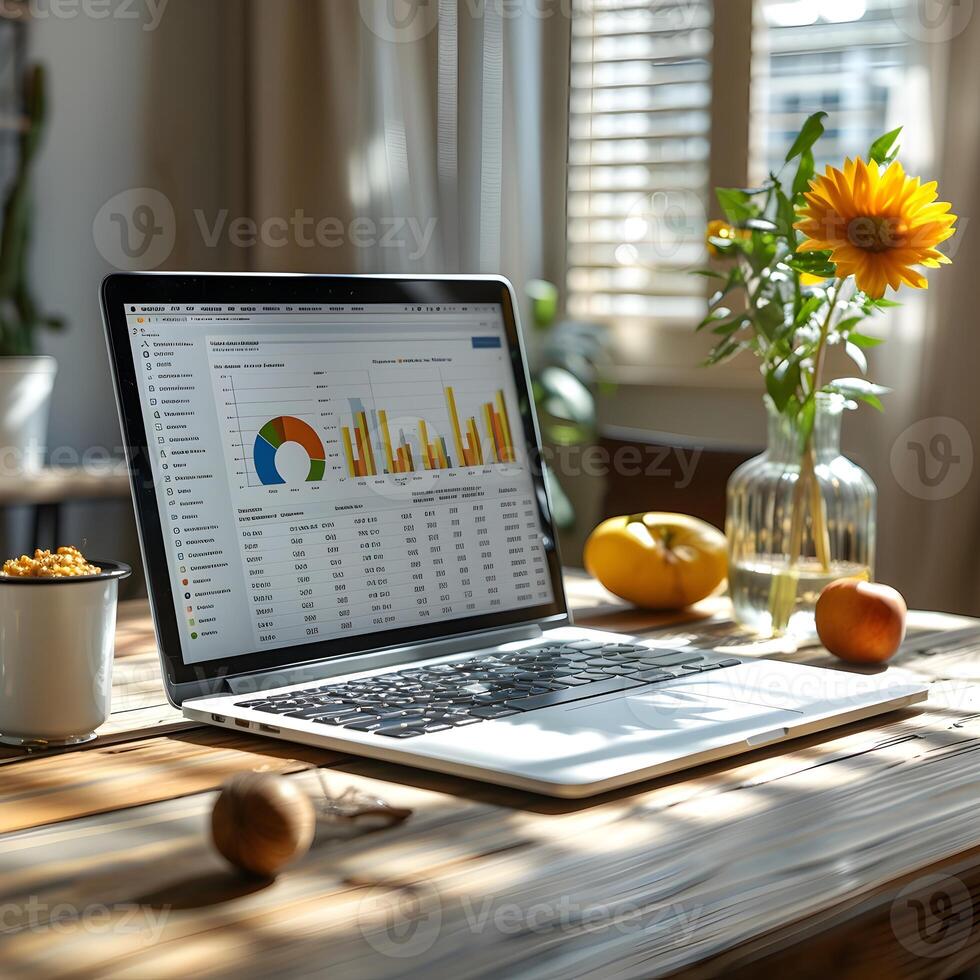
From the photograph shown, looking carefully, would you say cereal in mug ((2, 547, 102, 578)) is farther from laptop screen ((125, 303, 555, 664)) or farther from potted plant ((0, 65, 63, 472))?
potted plant ((0, 65, 63, 472))

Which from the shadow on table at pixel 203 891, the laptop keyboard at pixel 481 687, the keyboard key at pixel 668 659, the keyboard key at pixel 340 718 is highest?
the shadow on table at pixel 203 891

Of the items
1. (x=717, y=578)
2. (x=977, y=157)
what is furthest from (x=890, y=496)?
(x=717, y=578)

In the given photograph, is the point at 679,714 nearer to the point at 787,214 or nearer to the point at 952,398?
the point at 787,214

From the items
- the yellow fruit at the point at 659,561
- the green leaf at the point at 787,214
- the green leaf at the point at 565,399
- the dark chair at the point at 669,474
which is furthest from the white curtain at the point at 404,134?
the green leaf at the point at 787,214

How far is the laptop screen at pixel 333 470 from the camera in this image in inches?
36.8

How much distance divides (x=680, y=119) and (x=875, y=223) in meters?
1.87

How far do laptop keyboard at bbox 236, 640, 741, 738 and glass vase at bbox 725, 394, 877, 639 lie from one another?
0.59 feet

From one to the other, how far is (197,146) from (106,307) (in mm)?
2410

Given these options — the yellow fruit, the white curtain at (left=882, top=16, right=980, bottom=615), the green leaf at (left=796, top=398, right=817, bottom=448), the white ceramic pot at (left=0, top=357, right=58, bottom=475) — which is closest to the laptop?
the yellow fruit

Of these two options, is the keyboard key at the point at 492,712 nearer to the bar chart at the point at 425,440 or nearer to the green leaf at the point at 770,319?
the bar chart at the point at 425,440

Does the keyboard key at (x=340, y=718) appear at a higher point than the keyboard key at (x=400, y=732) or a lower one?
lower

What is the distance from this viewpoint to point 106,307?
36.1 inches

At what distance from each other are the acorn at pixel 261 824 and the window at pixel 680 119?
86.4 inches

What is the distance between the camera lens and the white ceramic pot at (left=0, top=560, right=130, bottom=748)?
78cm
